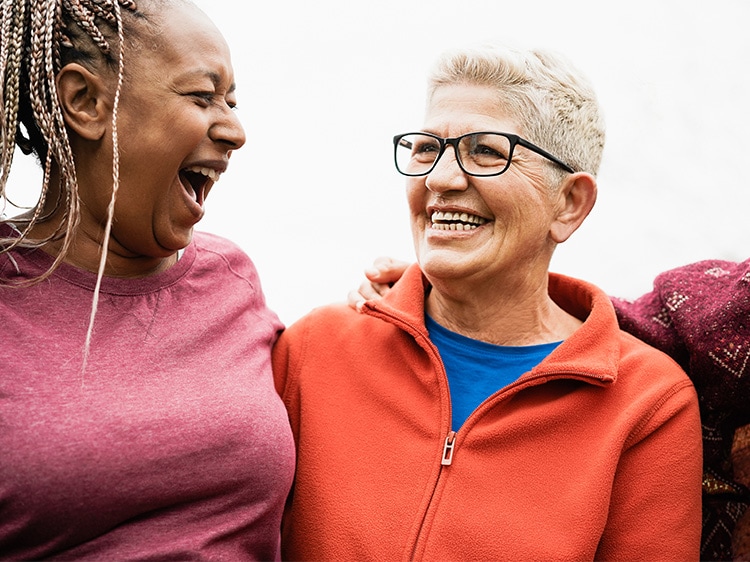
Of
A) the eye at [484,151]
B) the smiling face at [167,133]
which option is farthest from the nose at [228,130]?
the eye at [484,151]

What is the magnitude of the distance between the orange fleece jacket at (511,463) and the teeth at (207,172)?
0.55 m

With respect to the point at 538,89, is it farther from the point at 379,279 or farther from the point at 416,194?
the point at 379,279

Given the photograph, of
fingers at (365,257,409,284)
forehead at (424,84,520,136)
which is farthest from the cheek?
fingers at (365,257,409,284)

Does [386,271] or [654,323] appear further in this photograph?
[386,271]

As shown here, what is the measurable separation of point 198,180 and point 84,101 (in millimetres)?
323

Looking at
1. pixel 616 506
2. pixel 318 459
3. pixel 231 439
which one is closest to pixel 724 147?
pixel 616 506

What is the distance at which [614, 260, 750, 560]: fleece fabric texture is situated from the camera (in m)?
1.78

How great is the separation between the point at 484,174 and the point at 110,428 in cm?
105

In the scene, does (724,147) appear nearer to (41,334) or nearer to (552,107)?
(552,107)

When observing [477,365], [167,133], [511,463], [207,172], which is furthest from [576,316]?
[167,133]

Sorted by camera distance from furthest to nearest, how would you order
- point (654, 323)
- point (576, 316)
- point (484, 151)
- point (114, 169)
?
point (576, 316) < point (654, 323) < point (484, 151) < point (114, 169)

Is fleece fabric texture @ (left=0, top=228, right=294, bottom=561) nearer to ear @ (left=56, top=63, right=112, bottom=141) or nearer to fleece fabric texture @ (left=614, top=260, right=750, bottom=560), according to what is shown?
ear @ (left=56, top=63, right=112, bottom=141)

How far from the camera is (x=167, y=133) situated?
167 centimetres

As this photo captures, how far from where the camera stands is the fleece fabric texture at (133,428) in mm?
1431
